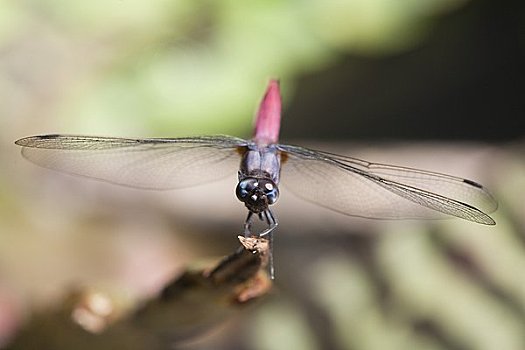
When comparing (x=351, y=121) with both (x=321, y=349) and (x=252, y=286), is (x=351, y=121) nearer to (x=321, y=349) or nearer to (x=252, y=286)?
(x=321, y=349)

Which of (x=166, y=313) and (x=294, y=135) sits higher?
(x=294, y=135)

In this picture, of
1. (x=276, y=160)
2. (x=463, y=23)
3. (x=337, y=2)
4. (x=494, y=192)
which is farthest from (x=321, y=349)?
(x=463, y=23)

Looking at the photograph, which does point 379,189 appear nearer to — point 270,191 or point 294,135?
point 270,191

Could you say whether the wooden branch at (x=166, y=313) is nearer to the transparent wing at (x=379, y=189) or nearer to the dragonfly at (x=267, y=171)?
the dragonfly at (x=267, y=171)

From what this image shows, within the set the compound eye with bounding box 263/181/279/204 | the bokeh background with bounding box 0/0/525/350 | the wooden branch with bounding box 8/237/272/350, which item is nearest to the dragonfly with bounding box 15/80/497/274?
the compound eye with bounding box 263/181/279/204

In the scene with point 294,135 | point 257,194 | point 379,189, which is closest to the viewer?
point 257,194

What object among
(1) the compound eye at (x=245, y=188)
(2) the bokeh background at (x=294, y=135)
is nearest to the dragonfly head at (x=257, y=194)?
(1) the compound eye at (x=245, y=188)

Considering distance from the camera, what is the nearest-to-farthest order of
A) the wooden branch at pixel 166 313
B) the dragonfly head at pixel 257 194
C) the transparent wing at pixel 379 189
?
the wooden branch at pixel 166 313 < the dragonfly head at pixel 257 194 < the transparent wing at pixel 379 189

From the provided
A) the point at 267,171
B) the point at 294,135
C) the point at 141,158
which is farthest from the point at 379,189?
the point at 294,135

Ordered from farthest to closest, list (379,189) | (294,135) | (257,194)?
(294,135) < (379,189) < (257,194)
